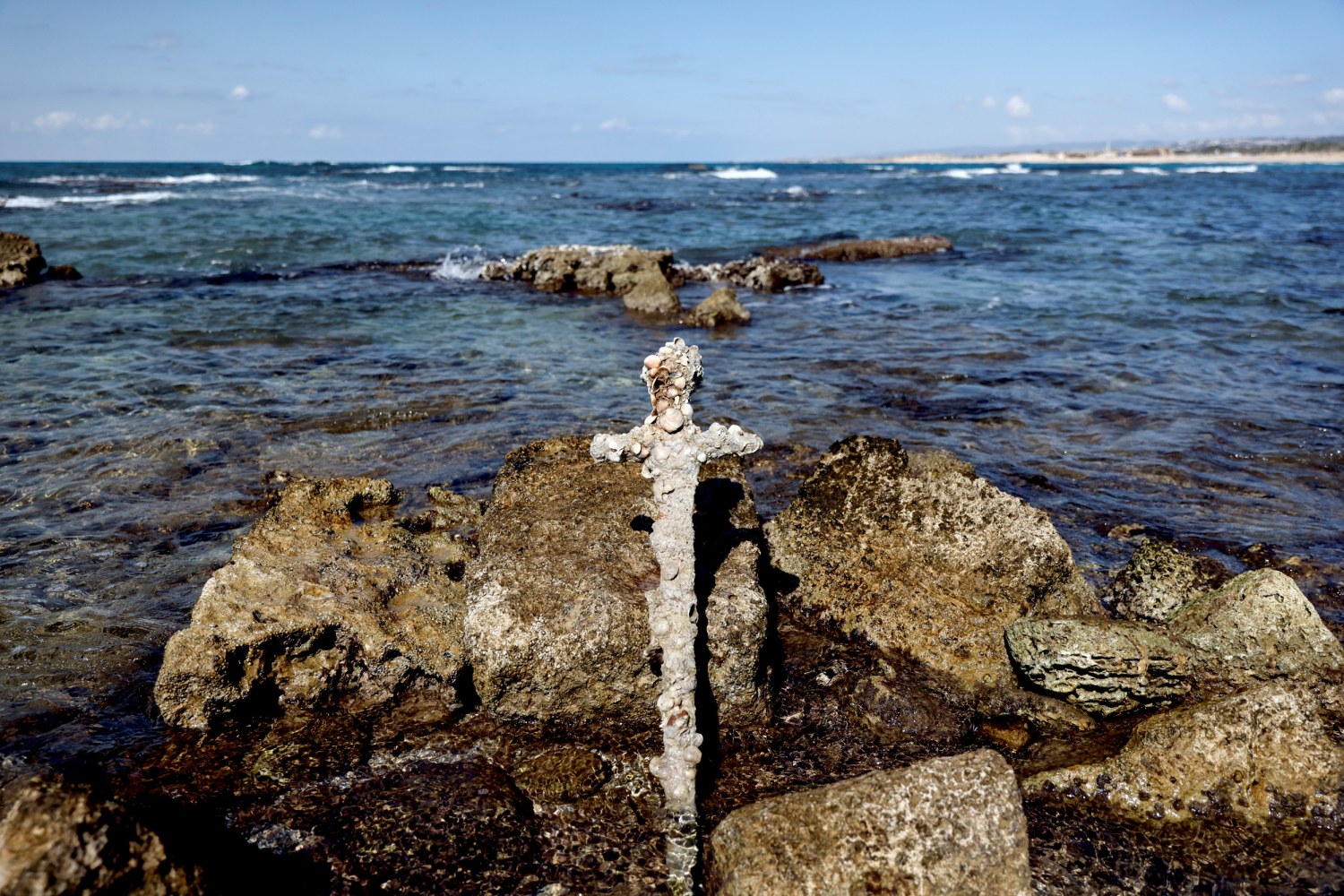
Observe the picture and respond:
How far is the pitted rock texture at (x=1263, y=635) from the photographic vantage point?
14.3 ft

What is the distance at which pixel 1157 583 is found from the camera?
17.3 ft

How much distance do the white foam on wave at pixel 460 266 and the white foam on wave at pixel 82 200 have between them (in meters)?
24.5

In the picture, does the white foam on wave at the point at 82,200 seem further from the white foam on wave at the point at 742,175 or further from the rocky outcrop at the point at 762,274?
the white foam on wave at the point at 742,175

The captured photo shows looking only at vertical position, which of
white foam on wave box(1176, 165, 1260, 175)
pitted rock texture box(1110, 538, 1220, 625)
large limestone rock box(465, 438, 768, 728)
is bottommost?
pitted rock texture box(1110, 538, 1220, 625)

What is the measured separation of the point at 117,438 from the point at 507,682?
21.4 feet

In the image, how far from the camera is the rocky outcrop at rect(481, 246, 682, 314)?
16.1 m

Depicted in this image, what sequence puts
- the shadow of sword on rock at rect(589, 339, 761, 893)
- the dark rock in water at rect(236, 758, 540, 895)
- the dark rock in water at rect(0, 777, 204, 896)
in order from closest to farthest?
1. the dark rock in water at rect(0, 777, 204, 896)
2. the dark rock in water at rect(236, 758, 540, 895)
3. the shadow of sword on rock at rect(589, 339, 761, 893)

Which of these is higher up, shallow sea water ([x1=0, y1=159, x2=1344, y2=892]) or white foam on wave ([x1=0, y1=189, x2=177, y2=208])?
white foam on wave ([x1=0, y1=189, x2=177, y2=208])

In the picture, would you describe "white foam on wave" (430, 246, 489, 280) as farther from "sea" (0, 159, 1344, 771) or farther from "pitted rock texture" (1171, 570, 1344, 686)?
"pitted rock texture" (1171, 570, 1344, 686)

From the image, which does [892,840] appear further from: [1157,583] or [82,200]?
[82,200]

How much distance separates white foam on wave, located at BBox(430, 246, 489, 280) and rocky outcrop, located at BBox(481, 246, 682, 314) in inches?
20.1

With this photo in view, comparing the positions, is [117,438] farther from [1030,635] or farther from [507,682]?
[1030,635]

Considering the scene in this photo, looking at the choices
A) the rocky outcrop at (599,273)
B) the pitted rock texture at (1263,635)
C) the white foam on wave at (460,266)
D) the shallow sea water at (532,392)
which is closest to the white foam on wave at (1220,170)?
the shallow sea water at (532,392)

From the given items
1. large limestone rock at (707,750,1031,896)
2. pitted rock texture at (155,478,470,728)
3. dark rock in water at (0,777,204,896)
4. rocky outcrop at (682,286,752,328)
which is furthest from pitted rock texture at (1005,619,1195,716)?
rocky outcrop at (682,286,752,328)
